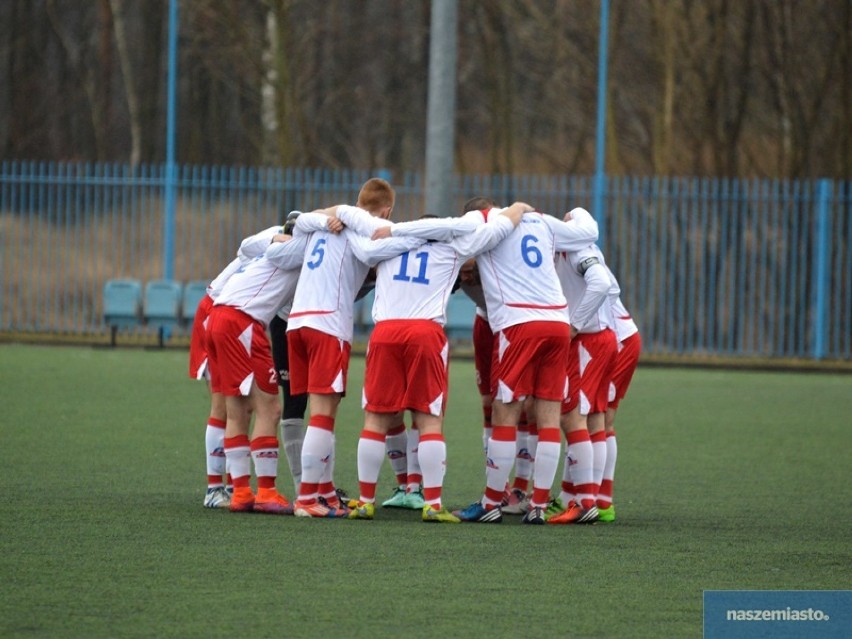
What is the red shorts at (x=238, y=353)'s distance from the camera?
9.20 meters

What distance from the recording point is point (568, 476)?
9344 millimetres

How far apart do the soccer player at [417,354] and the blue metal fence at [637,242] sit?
1574 cm

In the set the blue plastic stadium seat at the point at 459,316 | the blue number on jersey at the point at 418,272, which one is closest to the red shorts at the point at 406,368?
the blue number on jersey at the point at 418,272

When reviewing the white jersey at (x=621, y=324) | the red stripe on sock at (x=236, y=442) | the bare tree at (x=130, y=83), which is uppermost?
the bare tree at (x=130, y=83)

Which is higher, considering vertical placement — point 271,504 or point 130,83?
point 130,83

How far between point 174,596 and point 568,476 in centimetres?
342

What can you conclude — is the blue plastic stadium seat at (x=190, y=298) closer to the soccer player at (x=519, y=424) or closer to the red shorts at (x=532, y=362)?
the soccer player at (x=519, y=424)

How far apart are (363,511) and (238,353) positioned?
1225mm

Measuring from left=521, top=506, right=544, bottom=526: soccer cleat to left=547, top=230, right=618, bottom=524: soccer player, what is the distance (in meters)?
0.11

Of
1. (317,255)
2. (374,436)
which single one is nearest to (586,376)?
(374,436)

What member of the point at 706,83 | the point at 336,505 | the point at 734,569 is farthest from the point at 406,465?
the point at 706,83

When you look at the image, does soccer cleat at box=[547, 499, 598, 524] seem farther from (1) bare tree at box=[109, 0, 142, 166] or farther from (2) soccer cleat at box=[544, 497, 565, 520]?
(1) bare tree at box=[109, 0, 142, 166]

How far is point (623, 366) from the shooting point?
969 cm

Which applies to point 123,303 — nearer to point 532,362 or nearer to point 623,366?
point 623,366
